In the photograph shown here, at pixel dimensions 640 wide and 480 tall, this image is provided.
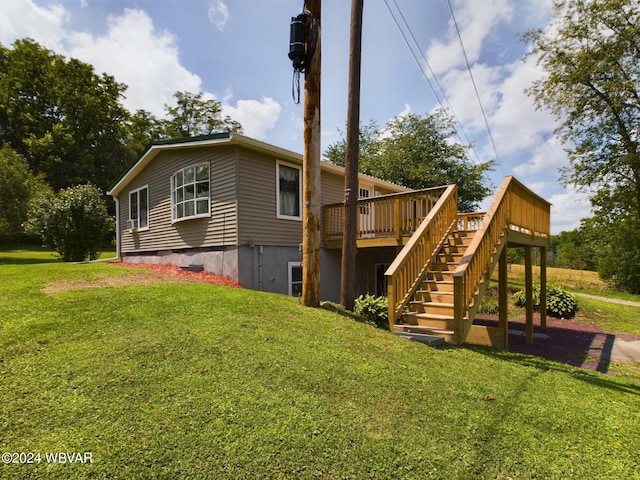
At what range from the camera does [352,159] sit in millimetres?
7121

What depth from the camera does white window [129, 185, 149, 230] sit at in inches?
500

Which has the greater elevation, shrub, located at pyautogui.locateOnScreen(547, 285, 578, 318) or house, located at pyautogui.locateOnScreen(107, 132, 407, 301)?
house, located at pyautogui.locateOnScreen(107, 132, 407, 301)

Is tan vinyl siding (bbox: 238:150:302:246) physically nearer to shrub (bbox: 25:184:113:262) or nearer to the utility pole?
the utility pole

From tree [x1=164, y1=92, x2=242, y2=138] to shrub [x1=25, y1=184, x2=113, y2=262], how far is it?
72.7ft

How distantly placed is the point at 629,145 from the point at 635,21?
5.84m

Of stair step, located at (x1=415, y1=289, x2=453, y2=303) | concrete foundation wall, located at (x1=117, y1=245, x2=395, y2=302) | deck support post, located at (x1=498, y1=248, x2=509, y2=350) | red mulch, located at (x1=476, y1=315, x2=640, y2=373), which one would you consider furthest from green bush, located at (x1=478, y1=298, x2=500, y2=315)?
stair step, located at (x1=415, y1=289, x2=453, y2=303)

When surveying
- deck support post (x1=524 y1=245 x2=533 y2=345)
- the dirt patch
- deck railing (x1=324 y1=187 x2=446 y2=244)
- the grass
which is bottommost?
the grass

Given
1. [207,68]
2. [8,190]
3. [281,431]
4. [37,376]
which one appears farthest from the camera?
[8,190]

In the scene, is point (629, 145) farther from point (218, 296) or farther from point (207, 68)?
point (218, 296)

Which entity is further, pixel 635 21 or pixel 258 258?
pixel 635 21

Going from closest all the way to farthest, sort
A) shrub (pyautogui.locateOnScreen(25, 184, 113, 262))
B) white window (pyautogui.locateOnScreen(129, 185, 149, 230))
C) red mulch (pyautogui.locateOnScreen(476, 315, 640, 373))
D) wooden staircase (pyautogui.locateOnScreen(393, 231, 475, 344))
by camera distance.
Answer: wooden staircase (pyautogui.locateOnScreen(393, 231, 475, 344))
red mulch (pyautogui.locateOnScreen(476, 315, 640, 373))
white window (pyautogui.locateOnScreen(129, 185, 149, 230))
shrub (pyautogui.locateOnScreen(25, 184, 113, 262))

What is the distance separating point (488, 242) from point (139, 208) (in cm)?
1191

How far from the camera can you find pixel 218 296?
19.2 feet

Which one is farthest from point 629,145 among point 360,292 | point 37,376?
point 37,376
